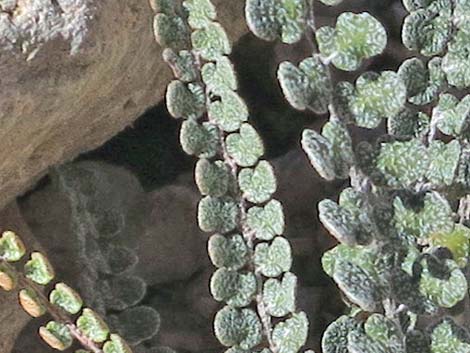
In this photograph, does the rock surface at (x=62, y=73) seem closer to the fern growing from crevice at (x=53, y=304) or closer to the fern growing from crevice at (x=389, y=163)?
the fern growing from crevice at (x=53, y=304)

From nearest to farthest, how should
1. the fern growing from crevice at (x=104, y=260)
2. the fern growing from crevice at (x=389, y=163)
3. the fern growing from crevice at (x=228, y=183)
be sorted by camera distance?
the fern growing from crevice at (x=389, y=163) < the fern growing from crevice at (x=228, y=183) < the fern growing from crevice at (x=104, y=260)

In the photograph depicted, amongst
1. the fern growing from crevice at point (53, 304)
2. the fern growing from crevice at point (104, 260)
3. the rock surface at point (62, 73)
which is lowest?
the fern growing from crevice at point (104, 260)

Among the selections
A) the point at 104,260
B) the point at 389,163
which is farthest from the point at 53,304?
the point at 389,163

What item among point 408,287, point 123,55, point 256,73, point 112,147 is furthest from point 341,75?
point 408,287

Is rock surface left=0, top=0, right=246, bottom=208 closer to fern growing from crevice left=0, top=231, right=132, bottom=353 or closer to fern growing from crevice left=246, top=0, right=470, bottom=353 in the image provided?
fern growing from crevice left=0, top=231, right=132, bottom=353

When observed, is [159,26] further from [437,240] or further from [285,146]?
[285,146]

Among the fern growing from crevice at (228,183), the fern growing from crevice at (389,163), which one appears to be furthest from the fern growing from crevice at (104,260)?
the fern growing from crevice at (389,163)
